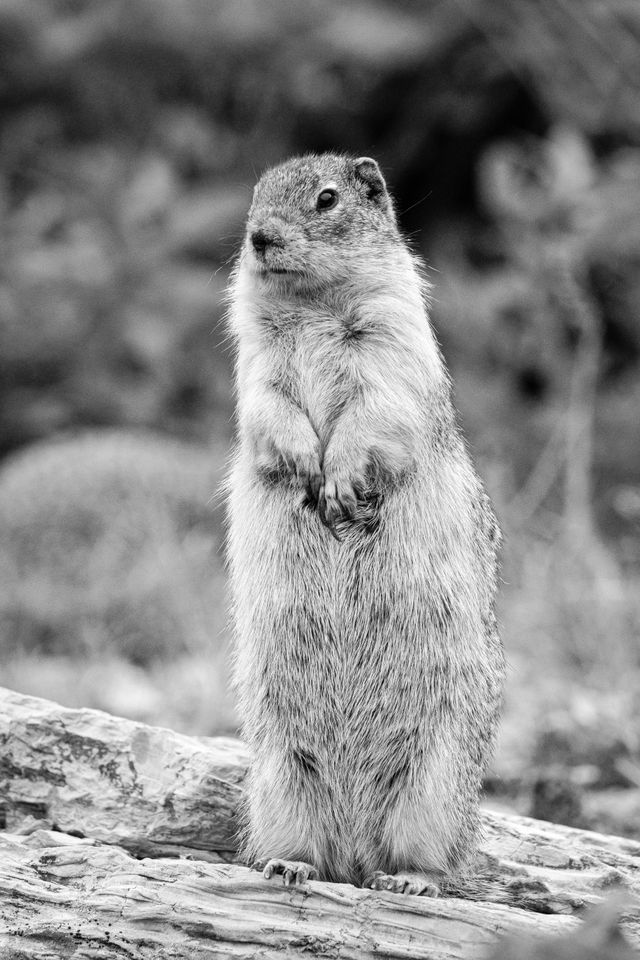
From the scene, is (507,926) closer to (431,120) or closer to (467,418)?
(467,418)

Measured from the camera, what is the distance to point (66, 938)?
3742 mm

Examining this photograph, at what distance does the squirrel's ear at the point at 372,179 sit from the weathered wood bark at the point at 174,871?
2364mm

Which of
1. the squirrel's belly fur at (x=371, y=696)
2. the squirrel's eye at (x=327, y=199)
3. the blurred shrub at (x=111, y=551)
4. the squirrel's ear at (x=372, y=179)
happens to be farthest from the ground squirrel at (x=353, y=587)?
the blurred shrub at (x=111, y=551)

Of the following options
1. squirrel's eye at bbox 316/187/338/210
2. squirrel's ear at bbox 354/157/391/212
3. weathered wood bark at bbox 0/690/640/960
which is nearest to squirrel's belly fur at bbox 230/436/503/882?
weathered wood bark at bbox 0/690/640/960

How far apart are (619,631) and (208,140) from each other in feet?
26.4

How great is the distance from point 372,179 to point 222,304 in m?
4.47

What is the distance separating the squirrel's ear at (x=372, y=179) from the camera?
5.28m

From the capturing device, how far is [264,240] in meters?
4.71

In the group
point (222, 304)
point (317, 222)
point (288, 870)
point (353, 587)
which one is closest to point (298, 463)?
point (353, 587)

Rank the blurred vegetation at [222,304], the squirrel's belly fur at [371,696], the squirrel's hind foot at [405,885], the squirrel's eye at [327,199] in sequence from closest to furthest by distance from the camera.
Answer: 1. the squirrel's hind foot at [405,885]
2. the squirrel's belly fur at [371,696]
3. the squirrel's eye at [327,199]
4. the blurred vegetation at [222,304]

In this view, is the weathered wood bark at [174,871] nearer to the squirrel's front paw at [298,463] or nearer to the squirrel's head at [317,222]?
the squirrel's front paw at [298,463]

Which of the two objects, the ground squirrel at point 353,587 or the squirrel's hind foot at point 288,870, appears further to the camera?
the ground squirrel at point 353,587

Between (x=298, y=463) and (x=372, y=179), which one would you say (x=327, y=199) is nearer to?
(x=372, y=179)

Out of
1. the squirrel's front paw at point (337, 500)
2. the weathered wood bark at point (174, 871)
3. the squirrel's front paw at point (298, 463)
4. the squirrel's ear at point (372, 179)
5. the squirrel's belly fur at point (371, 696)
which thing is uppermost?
Answer: the squirrel's ear at point (372, 179)
